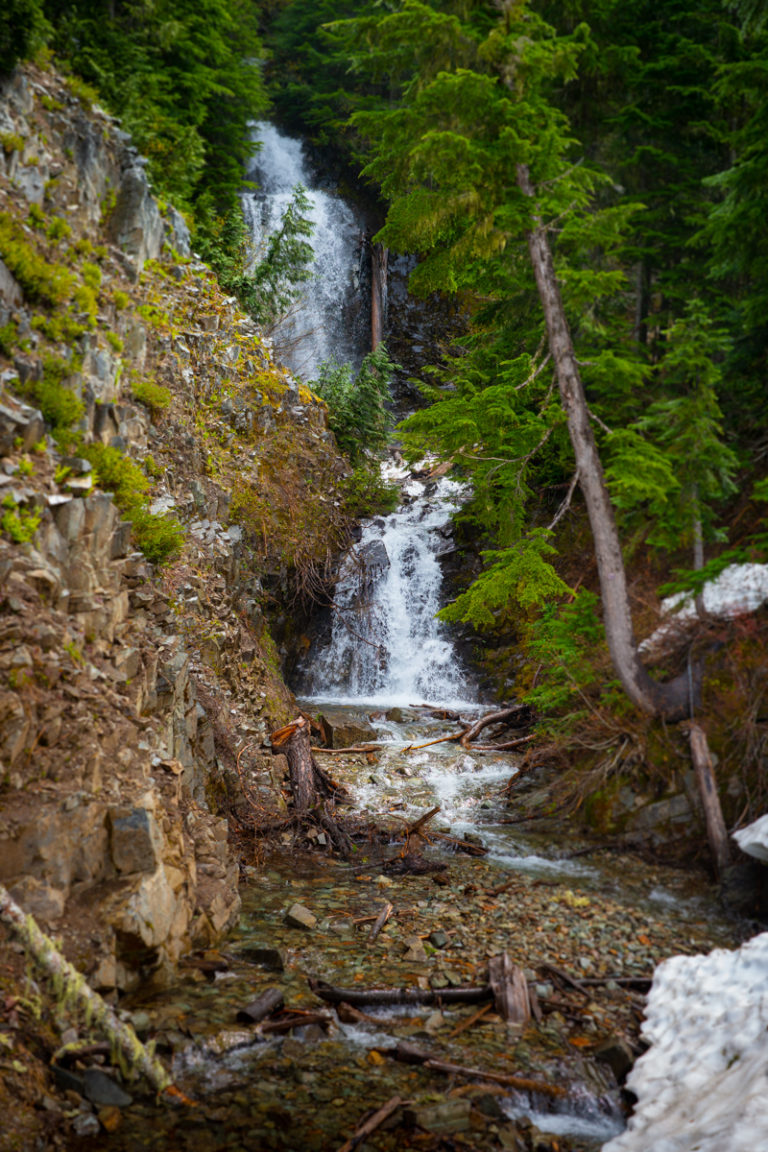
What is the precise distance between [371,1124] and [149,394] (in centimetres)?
921

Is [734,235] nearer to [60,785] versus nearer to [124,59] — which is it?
[60,785]

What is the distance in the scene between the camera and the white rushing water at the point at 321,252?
25281 mm

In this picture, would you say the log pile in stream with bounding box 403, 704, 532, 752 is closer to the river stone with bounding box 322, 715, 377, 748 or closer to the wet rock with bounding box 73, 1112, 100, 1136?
the river stone with bounding box 322, 715, 377, 748

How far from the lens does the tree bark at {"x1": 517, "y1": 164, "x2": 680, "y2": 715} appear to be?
28.7ft

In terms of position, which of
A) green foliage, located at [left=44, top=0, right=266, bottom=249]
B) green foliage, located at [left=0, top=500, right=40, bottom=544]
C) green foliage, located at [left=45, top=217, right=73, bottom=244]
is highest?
green foliage, located at [left=44, top=0, right=266, bottom=249]

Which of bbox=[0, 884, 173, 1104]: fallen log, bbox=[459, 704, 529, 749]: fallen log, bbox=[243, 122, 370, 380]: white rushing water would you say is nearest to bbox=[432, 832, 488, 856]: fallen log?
bbox=[459, 704, 529, 749]: fallen log

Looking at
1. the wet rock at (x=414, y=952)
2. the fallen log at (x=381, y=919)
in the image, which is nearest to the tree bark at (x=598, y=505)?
the fallen log at (x=381, y=919)

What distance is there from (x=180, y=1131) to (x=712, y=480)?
7961mm

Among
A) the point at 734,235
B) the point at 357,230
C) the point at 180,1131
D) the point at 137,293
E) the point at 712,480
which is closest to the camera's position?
the point at 180,1131

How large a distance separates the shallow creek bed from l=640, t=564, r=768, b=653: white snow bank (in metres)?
3.19

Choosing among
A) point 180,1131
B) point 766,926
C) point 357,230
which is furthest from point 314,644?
point 357,230

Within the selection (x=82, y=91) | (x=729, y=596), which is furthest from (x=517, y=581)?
(x=82, y=91)

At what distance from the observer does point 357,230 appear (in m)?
28.4

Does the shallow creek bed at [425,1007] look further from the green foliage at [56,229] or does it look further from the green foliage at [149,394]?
the green foliage at [56,229]
